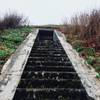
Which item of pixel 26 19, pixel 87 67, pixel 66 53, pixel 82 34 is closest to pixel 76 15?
pixel 82 34

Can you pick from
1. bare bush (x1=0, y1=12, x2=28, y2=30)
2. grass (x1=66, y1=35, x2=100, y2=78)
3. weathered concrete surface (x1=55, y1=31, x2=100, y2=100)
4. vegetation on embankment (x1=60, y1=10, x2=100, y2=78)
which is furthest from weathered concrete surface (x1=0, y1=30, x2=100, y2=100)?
bare bush (x1=0, y1=12, x2=28, y2=30)

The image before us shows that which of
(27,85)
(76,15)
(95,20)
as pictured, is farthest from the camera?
(76,15)

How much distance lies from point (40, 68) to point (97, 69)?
1.29 m

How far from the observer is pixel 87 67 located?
23.4 ft

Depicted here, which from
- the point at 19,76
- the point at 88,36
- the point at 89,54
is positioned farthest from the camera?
the point at 88,36

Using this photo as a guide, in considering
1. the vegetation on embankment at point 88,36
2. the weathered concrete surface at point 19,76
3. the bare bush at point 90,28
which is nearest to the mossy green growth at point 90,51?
the vegetation on embankment at point 88,36

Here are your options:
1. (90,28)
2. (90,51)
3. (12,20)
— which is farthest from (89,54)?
(12,20)

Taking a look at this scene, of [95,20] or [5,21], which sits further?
[5,21]

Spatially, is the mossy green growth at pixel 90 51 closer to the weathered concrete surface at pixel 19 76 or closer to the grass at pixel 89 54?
the grass at pixel 89 54

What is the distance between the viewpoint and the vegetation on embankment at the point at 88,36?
8.52 metres

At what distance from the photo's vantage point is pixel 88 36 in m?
11.3

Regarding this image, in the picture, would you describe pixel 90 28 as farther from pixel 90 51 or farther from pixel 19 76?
pixel 19 76

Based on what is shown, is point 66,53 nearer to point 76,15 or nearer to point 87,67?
point 87,67

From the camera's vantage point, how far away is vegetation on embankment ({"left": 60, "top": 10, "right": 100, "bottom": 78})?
8.52m
